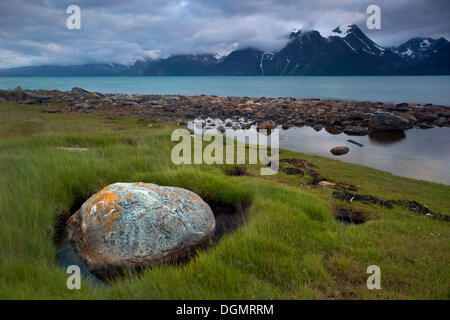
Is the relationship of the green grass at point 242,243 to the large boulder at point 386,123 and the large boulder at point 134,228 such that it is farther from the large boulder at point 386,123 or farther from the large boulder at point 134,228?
the large boulder at point 386,123

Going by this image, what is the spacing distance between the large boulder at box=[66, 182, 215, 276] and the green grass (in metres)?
0.49

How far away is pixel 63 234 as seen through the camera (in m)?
6.12

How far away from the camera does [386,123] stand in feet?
92.4

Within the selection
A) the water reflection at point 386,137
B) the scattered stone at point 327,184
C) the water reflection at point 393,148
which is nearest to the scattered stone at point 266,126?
the water reflection at point 393,148

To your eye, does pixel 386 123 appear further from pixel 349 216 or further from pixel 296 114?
pixel 349 216

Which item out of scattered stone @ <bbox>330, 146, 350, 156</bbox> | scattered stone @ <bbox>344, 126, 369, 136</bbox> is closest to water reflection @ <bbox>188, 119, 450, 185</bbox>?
scattered stone @ <bbox>330, 146, 350, 156</bbox>

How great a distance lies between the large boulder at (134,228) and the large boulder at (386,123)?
28.4 meters

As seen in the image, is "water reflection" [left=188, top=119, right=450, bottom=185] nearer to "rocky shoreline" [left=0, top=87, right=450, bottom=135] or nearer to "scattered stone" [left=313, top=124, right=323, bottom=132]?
"scattered stone" [left=313, top=124, right=323, bottom=132]

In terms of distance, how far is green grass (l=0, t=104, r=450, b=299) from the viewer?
407cm

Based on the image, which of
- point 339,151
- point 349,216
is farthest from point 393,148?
point 349,216

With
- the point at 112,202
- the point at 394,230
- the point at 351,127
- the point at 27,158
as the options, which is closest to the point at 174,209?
the point at 112,202

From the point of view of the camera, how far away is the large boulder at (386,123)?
92.1ft
